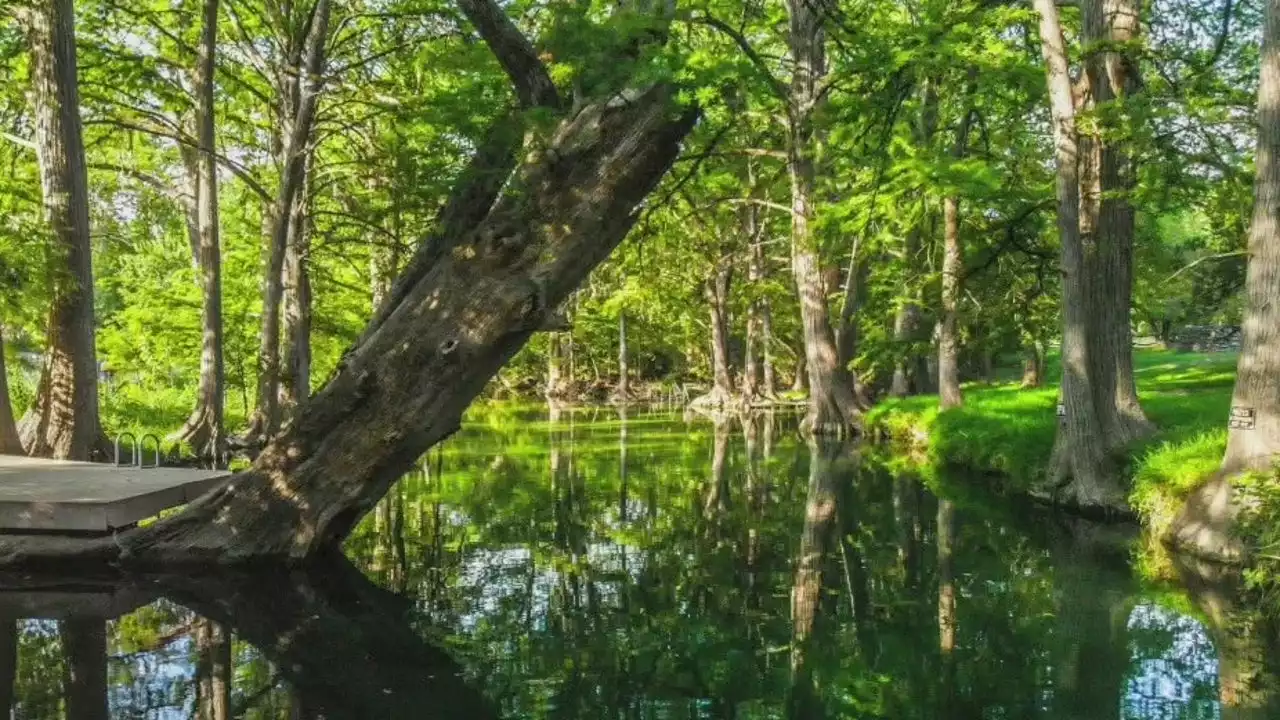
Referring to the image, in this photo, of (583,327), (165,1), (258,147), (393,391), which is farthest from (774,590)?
(583,327)

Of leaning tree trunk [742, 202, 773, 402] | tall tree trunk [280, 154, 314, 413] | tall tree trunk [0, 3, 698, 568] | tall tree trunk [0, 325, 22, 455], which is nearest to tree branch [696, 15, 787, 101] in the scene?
tall tree trunk [0, 3, 698, 568]

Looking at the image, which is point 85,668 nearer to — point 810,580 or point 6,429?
point 810,580

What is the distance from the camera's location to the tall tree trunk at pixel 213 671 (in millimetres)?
5062

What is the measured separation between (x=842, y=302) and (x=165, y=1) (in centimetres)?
1805

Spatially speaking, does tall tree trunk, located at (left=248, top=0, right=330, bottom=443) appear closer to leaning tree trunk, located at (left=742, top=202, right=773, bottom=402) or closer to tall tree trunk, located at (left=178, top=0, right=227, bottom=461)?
tall tree trunk, located at (left=178, top=0, right=227, bottom=461)

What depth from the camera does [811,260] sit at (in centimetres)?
2442

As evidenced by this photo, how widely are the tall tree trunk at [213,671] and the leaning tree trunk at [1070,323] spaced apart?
1015 centimetres

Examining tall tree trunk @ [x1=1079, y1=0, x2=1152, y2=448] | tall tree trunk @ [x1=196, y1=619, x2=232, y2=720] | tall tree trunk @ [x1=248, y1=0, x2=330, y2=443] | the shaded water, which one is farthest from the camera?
tall tree trunk @ [x1=248, y1=0, x2=330, y2=443]

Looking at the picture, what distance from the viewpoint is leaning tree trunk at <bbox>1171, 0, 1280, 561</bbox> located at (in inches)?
368

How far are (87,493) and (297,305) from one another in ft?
32.7

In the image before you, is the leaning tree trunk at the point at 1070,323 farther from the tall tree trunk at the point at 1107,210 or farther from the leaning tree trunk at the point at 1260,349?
the leaning tree trunk at the point at 1260,349

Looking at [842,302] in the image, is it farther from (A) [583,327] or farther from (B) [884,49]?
(A) [583,327]

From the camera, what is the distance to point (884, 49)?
37.2 ft

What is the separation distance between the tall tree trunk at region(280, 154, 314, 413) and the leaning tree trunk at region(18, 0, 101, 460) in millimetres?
5119
